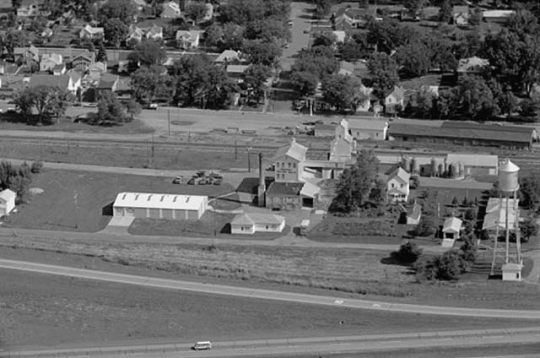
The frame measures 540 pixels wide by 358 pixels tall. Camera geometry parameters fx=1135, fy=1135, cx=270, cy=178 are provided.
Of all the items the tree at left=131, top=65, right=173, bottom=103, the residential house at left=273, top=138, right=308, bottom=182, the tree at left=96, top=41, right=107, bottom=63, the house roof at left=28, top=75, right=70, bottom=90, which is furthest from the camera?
the tree at left=96, top=41, right=107, bottom=63

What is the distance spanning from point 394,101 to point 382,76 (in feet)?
5.73

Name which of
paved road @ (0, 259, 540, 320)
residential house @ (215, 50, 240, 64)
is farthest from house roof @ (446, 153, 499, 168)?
residential house @ (215, 50, 240, 64)

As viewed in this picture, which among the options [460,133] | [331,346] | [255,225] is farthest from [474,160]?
[331,346]

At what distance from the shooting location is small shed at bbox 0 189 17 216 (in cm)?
4059

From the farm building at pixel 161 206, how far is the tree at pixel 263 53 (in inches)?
784

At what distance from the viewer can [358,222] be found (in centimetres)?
3925

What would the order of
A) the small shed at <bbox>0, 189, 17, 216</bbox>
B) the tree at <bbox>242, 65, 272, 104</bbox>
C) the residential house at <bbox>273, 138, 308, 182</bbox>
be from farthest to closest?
the tree at <bbox>242, 65, 272, 104</bbox> < the residential house at <bbox>273, 138, 308, 182</bbox> < the small shed at <bbox>0, 189, 17, 216</bbox>

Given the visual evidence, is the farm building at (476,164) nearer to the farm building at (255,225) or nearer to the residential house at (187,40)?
the farm building at (255,225)

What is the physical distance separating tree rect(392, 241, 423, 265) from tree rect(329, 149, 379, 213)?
4.29 m

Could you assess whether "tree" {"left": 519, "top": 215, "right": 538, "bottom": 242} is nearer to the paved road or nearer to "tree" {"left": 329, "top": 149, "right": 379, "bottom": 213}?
"tree" {"left": 329, "top": 149, "right": 379, "bottom": 213}

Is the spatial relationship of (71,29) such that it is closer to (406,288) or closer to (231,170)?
(231,170)

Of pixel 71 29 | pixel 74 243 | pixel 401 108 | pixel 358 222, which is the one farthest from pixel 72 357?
pixel 71 29

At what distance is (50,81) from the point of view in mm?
55781

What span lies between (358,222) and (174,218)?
21.3 ft
